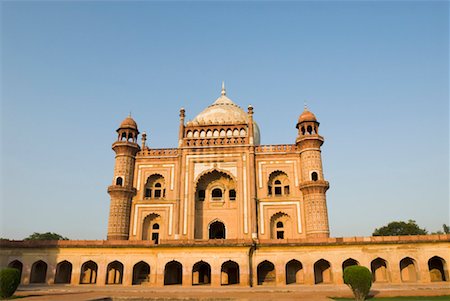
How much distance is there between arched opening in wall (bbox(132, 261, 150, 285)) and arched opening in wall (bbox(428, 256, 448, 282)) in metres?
18.8

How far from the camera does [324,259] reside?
21641 millimetres

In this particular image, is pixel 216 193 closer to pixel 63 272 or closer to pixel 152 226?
pixel 152 226

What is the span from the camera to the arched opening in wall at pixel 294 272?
23.3m

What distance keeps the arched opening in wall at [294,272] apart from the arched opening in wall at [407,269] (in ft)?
21.2

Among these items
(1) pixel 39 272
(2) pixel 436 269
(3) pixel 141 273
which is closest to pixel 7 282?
(1) pixel 39 272

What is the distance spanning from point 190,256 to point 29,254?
10484mm

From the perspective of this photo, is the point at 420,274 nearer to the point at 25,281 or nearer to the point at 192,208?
the point at 192,208

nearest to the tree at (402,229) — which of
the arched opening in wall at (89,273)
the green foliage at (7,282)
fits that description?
the arched opening in wall at (89,273)

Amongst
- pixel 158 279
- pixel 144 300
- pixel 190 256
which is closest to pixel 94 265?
pixel 158 279

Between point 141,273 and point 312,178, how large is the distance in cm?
1469

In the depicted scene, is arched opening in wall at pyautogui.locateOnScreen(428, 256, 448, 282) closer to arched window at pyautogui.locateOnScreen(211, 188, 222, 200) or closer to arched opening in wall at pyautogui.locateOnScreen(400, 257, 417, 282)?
arched opening in wall at pyautogui.locateOnScreen(400, 257, 417, 282)

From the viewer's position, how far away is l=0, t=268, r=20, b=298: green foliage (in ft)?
48.8

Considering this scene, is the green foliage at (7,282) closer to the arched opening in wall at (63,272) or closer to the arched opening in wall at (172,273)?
the arched opening in wall at (63,272)

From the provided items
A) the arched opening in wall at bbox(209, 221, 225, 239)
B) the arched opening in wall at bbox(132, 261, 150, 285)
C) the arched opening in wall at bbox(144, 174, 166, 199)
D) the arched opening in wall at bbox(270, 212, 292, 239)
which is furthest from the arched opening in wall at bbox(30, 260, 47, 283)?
the arched opening in wall at bbox(270, 212, 292, 239)
